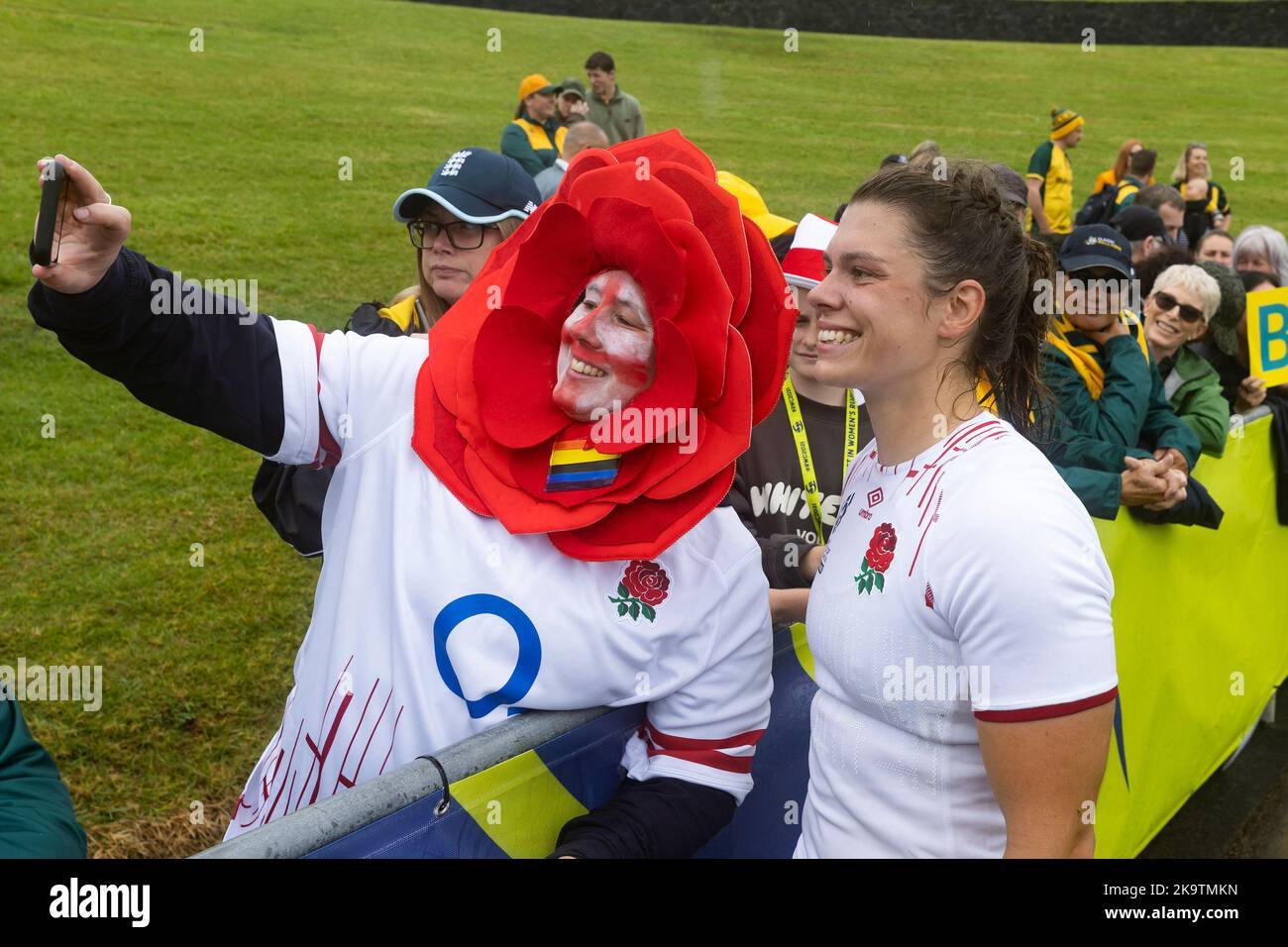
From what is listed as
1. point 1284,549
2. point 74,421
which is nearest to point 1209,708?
point 1284,549

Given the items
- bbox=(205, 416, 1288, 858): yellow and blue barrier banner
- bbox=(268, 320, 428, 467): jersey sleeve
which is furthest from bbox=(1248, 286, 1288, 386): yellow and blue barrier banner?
bbox=(268, 320, 428, 467): jersey sleeve

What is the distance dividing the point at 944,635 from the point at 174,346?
130 cm

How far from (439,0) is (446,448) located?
2909cm

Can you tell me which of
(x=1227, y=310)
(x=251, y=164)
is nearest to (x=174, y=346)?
(x=1227, y=310)

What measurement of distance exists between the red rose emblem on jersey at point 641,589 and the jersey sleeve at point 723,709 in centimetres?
12

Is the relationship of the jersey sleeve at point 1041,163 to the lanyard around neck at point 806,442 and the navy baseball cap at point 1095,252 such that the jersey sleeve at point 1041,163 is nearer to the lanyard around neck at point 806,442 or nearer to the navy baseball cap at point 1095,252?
the navy baseball cap at point 1095,252

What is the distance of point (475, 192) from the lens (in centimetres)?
330

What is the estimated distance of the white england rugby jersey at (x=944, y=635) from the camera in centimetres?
164

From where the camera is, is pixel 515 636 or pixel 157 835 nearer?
pixel 515 636

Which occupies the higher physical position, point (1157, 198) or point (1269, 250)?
point (1157, 198)

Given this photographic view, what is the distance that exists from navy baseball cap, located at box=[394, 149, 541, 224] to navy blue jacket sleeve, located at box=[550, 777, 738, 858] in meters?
1.73

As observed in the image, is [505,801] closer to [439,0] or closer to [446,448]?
[446,448]

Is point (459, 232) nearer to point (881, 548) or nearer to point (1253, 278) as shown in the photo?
point (881, 548)
